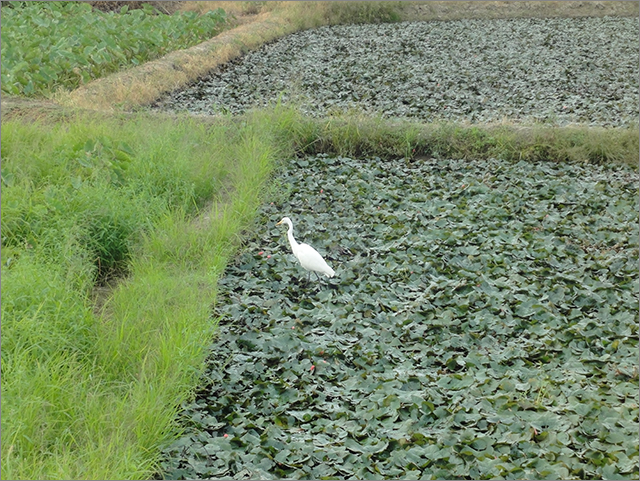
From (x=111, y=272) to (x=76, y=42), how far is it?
20.5 ft

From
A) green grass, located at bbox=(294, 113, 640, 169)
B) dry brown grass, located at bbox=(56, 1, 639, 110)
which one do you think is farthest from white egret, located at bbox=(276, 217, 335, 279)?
dry brown grass, located at bbox=(56, 1, 639, 110)

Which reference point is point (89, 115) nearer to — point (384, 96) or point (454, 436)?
point (384, 96)

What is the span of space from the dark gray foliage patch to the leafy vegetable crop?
1375 mm

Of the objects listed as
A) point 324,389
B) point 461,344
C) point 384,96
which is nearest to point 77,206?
point 324,389

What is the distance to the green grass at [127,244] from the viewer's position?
9.64ft

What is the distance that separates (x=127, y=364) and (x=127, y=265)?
4.68 feet

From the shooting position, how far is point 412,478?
285 centimetres

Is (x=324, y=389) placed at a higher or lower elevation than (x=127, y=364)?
lower

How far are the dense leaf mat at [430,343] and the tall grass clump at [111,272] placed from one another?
0.80 feet

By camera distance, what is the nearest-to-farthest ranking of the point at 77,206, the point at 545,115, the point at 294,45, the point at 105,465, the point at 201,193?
1. the point at 105,465
2. the point at 77,206
3. the point at 201,193
4. the point at 545,115
5. the point at 294,45

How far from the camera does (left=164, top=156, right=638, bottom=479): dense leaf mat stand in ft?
9.85

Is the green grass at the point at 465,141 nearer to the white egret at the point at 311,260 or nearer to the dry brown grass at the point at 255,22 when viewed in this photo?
the dry brown grass at the point at 255,22

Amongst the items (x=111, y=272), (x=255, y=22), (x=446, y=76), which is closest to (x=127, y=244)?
(x=111, y=272)

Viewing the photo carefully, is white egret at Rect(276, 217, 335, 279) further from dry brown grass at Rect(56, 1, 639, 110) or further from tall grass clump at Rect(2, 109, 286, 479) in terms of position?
dry brown grass at Rect(56, 1, 639, 110)
